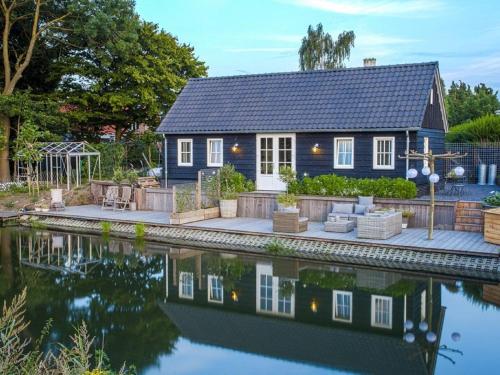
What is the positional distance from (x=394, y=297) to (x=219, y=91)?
12830 millimetres

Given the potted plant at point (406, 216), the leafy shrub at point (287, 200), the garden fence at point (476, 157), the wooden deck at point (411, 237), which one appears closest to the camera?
the wooden deck at point (411, 237)

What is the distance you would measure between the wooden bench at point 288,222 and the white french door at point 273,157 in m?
4.40

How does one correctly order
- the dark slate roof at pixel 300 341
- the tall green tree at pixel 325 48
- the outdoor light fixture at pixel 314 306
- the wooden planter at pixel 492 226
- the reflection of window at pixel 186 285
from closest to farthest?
1. the dark slate roof at pixel 300 341
2. the outdoor light fixture at pixel 314 306
3. the reflection of window at pixel 186 285
4. the wooden planter at pixel 492 226
5. the tall green tree at pixel 325 48

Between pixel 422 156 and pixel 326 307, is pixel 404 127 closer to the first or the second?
pixel 422 156

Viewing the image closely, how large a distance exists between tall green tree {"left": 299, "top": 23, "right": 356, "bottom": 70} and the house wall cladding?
2830 centimetres

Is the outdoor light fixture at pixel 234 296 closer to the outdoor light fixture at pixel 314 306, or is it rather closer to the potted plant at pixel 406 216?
the outdoor light fixture at pixel 314 306

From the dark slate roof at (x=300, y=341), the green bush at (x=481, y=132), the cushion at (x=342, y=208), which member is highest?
the green bush at (x=481, y=132)

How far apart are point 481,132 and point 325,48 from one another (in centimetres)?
2559

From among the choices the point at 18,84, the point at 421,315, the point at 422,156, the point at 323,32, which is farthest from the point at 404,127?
the point at 323,32

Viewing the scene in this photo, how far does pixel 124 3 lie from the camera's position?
914 inches

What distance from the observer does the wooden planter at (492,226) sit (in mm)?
12000

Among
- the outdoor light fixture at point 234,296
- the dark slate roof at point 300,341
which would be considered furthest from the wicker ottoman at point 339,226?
the dark slate roof at point 300,341

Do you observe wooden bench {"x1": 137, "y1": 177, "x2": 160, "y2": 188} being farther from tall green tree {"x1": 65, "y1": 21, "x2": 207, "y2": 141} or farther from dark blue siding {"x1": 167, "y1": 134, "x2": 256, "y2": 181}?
tall green tree {"x1": 65, "y1": 21, "x2": 207, "y2": 141}

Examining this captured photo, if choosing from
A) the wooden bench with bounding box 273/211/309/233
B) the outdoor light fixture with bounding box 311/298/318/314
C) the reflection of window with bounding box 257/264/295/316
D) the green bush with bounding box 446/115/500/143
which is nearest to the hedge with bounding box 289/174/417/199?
the wooden bench with bounding box 273/211/309/233
